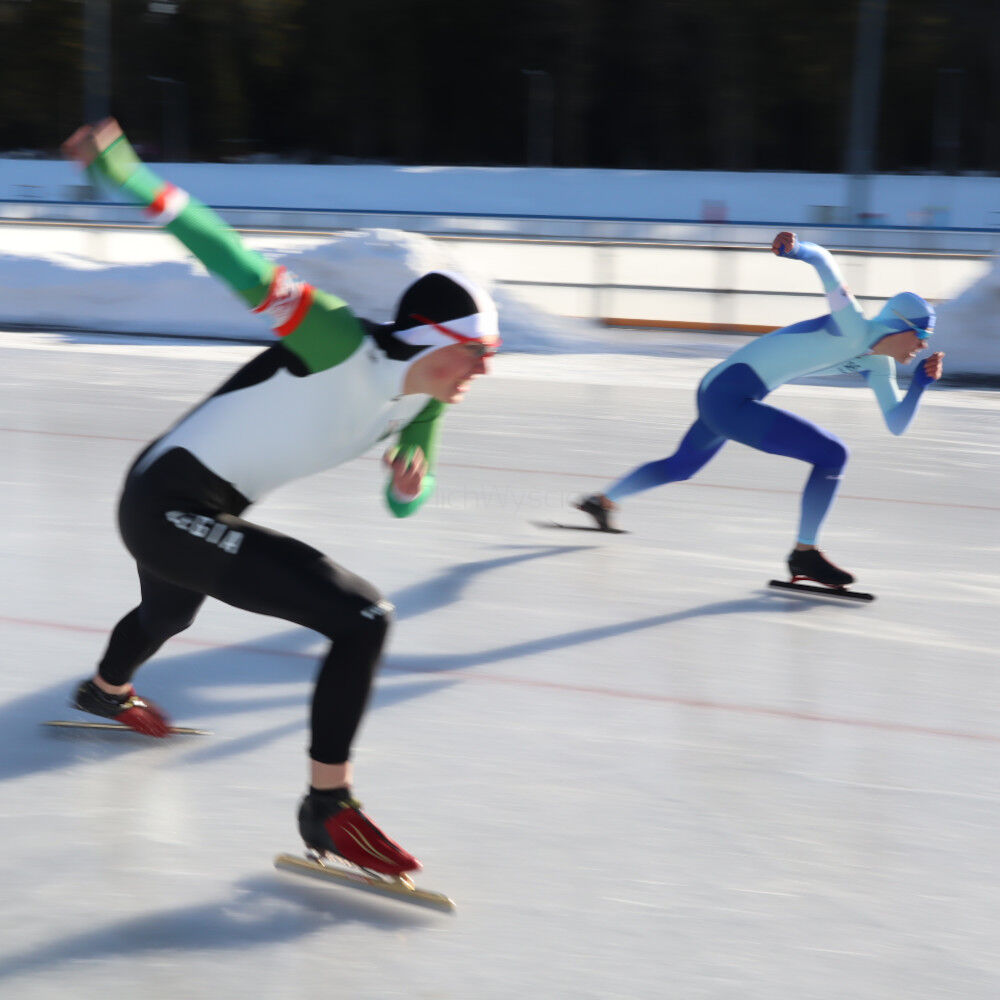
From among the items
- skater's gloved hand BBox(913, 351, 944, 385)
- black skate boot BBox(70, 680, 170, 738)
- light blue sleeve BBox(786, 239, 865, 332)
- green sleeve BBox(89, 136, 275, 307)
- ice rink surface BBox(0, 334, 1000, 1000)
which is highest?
green sleeve BBox(89, 136, 275, 307)

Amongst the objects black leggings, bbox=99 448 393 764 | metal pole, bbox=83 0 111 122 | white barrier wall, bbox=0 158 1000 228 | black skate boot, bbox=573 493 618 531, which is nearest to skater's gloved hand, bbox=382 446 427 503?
black leggings, bbox=99 448 393 764

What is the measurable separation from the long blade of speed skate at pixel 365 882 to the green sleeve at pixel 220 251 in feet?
2.67

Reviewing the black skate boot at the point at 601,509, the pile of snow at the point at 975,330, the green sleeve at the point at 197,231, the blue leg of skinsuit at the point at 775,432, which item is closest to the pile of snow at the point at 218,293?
the pile of snow at the point at 975,330

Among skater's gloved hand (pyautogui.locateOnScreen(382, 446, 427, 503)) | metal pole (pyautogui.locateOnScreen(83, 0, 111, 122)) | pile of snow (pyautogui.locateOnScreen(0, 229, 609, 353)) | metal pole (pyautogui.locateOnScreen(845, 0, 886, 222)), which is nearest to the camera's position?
skater's gloved hand (pyautogui.locateOnScreen(382, 446, 427, 503))

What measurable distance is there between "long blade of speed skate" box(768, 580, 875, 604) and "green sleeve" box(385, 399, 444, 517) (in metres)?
2.00

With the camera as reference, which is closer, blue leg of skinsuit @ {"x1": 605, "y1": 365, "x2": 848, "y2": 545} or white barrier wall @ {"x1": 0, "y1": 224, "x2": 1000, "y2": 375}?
blue leg of skinsuit @ {"x1": 605, "y1": 365, "x2": 848, "y2": 545}

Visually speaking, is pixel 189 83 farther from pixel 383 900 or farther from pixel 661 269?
pixel 383 900

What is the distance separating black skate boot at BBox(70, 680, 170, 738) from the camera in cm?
279

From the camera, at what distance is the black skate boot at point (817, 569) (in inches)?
161

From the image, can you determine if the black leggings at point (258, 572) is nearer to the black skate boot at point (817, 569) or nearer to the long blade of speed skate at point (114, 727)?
the long blade of speed skate at point (114, 727)

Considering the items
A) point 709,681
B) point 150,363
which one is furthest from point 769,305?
point 709,681

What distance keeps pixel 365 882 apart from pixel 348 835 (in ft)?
0.27

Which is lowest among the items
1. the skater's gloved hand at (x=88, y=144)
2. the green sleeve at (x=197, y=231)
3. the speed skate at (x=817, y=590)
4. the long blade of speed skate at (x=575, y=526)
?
the long blade of speed skate at (x=575, y=526)

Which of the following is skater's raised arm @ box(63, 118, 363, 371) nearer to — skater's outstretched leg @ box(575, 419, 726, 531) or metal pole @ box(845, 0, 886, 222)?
skater's outstretched leg @ box(575, 419, 726, 531)
